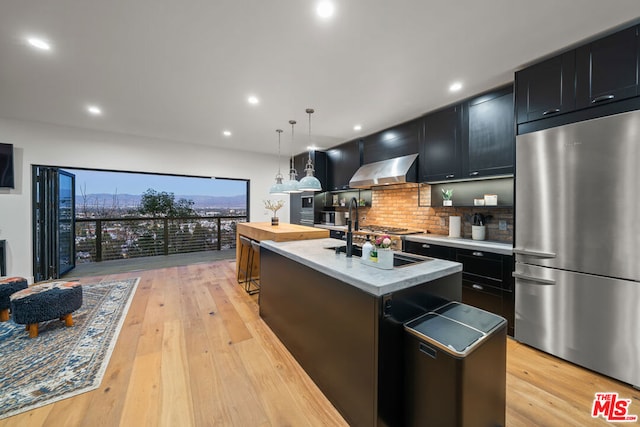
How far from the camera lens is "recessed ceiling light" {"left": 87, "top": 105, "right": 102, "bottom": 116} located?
11.3 ft

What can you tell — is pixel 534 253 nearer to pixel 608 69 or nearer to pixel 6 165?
pixel 608 69

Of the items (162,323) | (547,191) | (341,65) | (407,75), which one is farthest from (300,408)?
(407,75)

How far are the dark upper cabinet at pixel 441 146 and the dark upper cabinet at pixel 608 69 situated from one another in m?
1.16

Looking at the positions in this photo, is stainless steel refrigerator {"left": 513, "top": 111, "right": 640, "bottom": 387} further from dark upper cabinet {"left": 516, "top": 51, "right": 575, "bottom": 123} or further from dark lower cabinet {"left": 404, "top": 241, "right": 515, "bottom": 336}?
dark upper cabinet {"left": 516, "top": 51, "right": 575, "bottom": 123}

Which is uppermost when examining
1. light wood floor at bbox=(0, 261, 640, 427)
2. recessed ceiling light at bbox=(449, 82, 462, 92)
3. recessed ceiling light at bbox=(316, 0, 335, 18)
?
recessed ceiling light at bbox=(449, 82, 462, 92)

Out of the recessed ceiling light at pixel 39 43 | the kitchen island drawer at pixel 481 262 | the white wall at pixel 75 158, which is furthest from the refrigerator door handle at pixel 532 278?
the white wall at pixel 75 158

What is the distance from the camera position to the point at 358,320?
4.55ft

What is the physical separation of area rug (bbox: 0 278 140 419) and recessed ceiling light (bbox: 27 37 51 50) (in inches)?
105

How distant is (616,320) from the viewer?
180cm

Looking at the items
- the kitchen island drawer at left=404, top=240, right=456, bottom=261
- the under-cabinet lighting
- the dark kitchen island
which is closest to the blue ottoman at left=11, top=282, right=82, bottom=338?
the dark kitchen island

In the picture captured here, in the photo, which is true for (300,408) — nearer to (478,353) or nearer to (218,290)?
(478,353)

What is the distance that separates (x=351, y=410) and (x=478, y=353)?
82 centimetres

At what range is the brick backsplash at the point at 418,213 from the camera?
10.0ft

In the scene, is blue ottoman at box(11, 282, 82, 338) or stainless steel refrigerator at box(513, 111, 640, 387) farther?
blue ottoman at box(11, 282, 82, 338)
